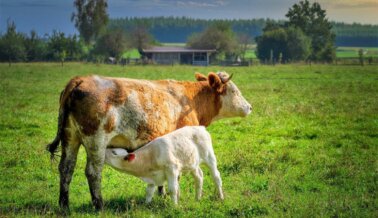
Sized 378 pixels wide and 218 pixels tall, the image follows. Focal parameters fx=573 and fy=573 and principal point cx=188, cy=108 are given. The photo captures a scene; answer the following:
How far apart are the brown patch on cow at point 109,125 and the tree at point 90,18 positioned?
120m

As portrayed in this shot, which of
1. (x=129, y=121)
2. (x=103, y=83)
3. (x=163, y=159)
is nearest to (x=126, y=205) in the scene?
(x=163, y=159)

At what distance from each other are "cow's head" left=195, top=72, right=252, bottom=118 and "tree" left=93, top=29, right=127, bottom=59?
100452 millimetres

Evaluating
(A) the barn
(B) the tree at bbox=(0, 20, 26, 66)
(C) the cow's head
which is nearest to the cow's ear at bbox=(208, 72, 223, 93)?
(C) the cow's head

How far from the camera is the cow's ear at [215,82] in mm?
10867

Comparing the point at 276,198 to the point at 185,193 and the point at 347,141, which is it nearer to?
the point at 185,193

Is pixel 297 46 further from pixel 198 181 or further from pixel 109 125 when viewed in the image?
pixel 109 125

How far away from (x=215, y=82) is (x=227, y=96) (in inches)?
18.2

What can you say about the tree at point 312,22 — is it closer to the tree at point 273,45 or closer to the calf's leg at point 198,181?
the tree at point 273,45

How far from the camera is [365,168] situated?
11828 millimetres

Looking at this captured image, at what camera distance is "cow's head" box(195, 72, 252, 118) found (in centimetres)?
1102

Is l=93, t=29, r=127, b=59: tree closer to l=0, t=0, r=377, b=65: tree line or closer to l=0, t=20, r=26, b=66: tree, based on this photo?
l=0, t=0, r=377, b=65: tree line

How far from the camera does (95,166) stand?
8.54 meters

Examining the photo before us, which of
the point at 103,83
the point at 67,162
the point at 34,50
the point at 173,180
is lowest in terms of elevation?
the point at 173,180

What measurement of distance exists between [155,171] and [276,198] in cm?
207
